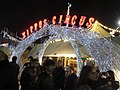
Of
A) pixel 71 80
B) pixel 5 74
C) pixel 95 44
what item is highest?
pixel 95 44

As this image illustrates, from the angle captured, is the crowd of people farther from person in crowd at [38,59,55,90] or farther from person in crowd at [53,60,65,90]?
person in crowd at [53,60,65,90]

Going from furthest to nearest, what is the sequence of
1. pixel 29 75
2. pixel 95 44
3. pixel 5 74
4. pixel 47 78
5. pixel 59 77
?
pixel 95 44
pixel 59 77
pixel 29 75
pixel 47 78
pixel 5 74

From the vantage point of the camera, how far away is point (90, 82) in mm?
6137

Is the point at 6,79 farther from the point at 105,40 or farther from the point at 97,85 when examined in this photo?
the point at 105,40

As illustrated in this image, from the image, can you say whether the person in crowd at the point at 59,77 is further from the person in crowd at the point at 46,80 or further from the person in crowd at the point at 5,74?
the person in crowd at the point at 5,74

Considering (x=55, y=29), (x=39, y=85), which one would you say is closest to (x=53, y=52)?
(x=55, y=29)

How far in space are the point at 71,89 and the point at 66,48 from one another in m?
10.3

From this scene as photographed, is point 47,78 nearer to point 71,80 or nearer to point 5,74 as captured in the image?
point 5,74

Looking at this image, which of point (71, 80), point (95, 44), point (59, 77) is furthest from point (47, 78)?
point (95, 44)

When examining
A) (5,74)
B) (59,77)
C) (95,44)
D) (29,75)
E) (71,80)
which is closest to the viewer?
(5,74)

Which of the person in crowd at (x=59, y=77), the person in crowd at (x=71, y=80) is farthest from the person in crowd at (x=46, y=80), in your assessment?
the person in crowd at (x=59, y=77)

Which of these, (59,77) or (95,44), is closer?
(59,77)

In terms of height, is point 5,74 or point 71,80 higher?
point 5,74

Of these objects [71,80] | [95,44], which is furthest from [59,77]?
[95,44]
